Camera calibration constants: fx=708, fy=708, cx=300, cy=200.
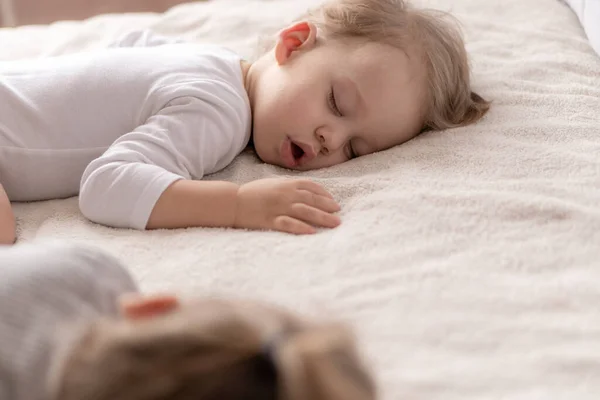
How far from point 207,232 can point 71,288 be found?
0.38 meters

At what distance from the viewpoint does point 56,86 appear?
1093mm

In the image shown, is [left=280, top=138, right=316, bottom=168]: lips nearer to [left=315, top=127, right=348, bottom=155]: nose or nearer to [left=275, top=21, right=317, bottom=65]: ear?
[left=315, top=127, right=348, bottom=155]: nose

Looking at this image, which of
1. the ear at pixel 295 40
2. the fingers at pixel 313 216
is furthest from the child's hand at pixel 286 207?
the ear at pixel 295 40

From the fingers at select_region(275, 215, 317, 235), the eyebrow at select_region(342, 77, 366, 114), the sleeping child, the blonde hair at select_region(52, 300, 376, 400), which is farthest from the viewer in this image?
the eyebrow at select_region(342, 77, 366, 114)

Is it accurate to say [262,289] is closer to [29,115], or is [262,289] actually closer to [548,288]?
[548,288]

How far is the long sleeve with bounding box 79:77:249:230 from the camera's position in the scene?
93cm

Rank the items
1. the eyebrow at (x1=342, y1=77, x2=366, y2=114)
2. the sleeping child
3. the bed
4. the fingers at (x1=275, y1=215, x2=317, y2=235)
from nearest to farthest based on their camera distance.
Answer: the bed, the fingers at (x1=275, y1=215, x2=317, y2=235), the sleeping child, the eyebrow at (x1=342, y1=77, x2=366, y2=114)

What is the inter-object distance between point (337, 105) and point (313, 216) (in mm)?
258

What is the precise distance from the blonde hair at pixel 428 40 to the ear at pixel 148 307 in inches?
30.0

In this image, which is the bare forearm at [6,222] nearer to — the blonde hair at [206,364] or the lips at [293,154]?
the lips at [293,154]

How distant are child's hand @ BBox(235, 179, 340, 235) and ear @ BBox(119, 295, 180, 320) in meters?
0.42

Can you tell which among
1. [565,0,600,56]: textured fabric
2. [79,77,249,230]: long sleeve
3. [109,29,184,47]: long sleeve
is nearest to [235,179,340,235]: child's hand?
[79,77,249,230]: long sleeve

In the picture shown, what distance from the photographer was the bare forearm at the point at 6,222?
928 millimetres

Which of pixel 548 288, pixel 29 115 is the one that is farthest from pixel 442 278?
pixel 29 115
